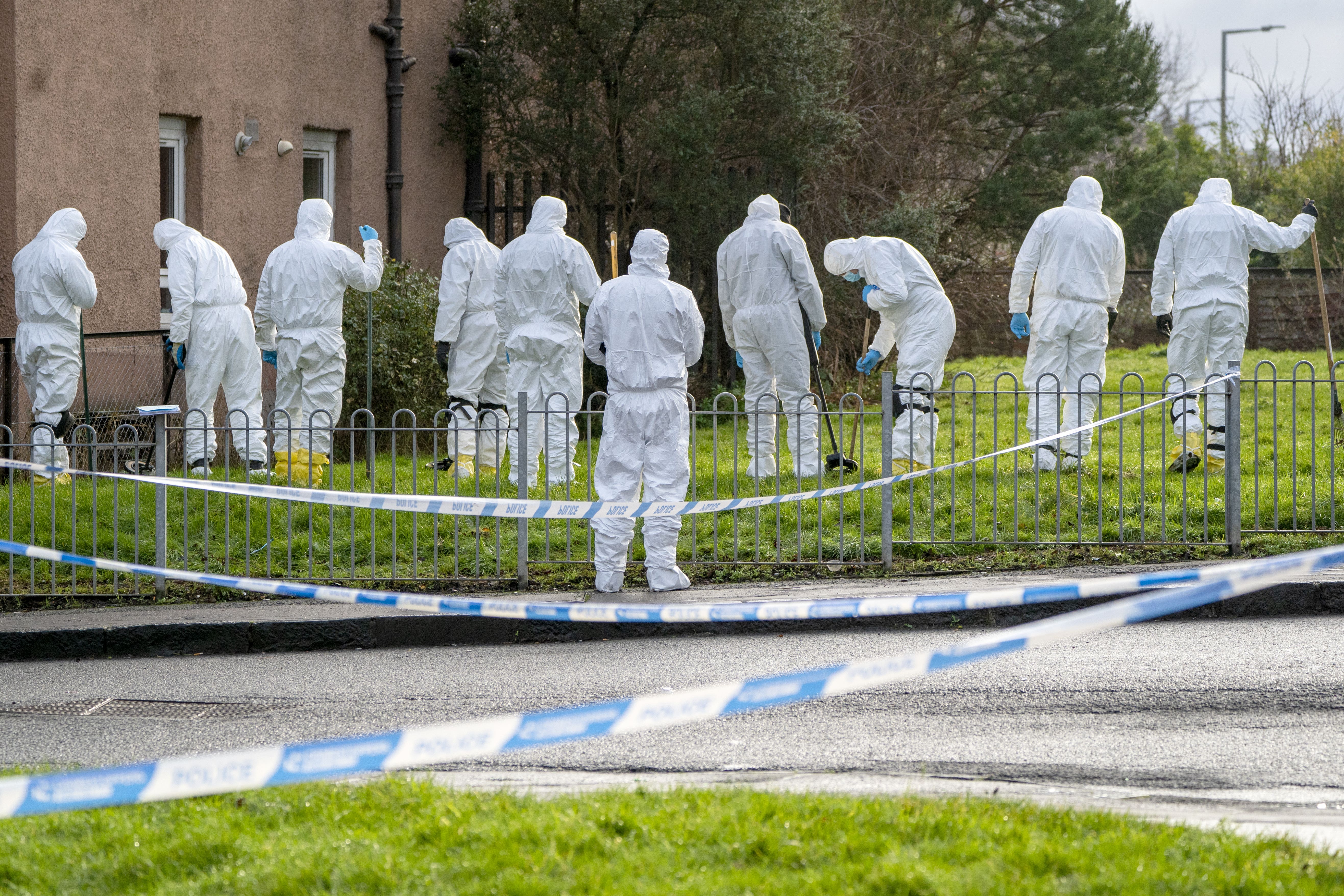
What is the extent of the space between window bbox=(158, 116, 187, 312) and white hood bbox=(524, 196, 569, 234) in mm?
4685

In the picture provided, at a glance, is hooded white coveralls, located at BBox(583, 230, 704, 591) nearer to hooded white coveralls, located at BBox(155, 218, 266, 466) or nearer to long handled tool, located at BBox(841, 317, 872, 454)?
long handled tool, located at BBox(841, 317, 872, 454)

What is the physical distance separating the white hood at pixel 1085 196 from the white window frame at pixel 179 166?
8.24m

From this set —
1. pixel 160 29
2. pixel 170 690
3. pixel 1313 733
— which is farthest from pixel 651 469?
pixel 160 29

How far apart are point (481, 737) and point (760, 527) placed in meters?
6.52

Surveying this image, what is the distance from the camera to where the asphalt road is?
5.16m

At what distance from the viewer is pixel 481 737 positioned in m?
3.44

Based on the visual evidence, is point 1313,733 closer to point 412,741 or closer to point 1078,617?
point 1078,617

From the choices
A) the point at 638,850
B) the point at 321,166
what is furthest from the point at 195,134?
the point at 638,850

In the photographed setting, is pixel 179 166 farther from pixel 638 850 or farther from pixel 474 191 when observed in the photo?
pixel 638 850

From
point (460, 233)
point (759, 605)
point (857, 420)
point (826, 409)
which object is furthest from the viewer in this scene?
point (460, 233)

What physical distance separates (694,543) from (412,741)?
6012 millimetres

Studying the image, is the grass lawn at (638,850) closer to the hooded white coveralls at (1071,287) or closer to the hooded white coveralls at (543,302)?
the hooded white coveralls at (543,302)

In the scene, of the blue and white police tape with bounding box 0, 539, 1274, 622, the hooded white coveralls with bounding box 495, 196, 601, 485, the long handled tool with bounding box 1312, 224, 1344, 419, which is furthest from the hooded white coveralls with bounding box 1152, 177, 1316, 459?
the blue and white police tape with bounding box 0, 539, 1274, 622

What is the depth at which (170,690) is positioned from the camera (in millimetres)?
6938
